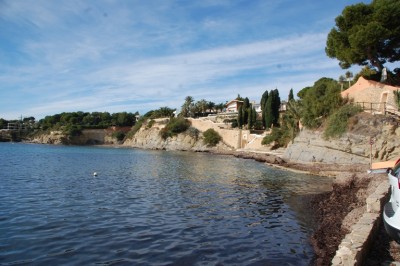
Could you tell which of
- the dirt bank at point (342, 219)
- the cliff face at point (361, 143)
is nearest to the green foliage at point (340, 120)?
the cliff face at point (361, 143)

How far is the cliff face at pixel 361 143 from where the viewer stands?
94.8 ft

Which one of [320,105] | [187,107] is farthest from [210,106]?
[320,105]

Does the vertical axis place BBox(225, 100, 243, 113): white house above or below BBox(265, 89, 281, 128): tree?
above

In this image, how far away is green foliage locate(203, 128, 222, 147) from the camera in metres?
75.3

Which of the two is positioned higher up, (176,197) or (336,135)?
(336,135)

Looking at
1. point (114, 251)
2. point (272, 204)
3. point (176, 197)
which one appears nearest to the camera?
point (114, 251)

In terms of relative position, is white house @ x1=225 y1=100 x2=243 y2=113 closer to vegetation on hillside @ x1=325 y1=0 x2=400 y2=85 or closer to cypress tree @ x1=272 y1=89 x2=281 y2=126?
cypress tree @ x1=272 y1=89 x2=281 y2=126

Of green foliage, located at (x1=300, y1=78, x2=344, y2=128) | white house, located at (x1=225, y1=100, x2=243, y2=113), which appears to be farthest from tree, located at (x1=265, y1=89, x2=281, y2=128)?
white house, located at (x1=225, y1=100, x2=243, y2=113)

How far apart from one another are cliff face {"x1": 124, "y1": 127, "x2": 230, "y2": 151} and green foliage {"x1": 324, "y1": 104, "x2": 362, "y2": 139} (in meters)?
38.6

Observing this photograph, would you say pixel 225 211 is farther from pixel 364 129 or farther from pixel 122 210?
pixel 364 129

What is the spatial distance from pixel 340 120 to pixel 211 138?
144 feet

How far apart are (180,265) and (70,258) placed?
8.69 feet

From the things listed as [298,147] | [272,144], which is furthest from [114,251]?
[272,144]

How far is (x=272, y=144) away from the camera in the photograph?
57.2 meters
